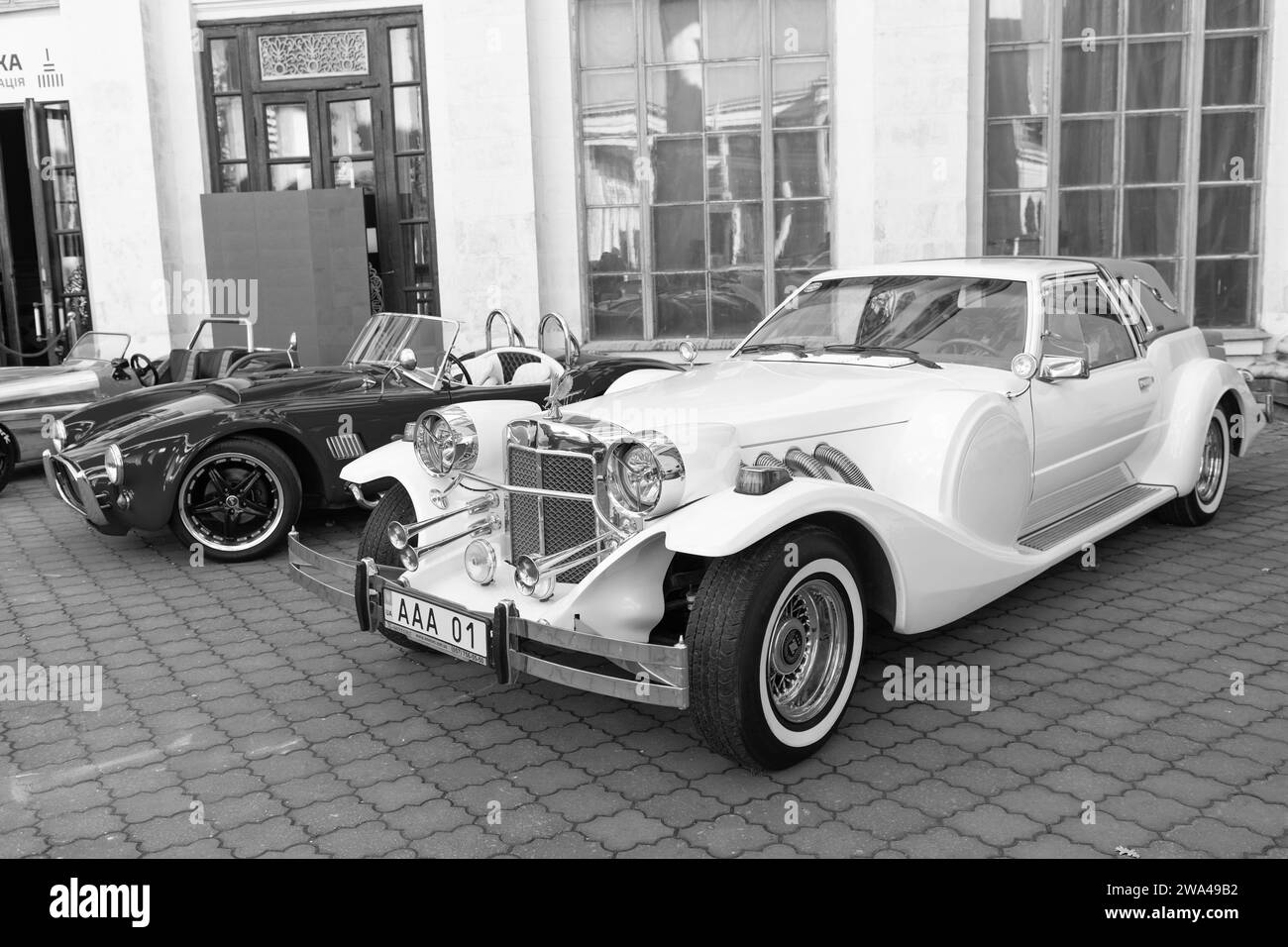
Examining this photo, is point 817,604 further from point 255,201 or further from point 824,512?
point 255,201

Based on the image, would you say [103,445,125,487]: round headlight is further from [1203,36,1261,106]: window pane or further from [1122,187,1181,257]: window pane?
[1203,36,1261,106]: window pane

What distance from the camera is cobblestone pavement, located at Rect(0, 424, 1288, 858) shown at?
10.6 ft

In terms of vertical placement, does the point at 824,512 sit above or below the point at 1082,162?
below

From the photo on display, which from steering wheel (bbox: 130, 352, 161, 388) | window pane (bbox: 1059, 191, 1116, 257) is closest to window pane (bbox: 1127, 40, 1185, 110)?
window pane (bbox: 1059, 191, 1116, 257)

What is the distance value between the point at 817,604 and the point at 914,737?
0.61 m

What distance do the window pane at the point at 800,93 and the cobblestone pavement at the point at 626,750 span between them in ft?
20.5

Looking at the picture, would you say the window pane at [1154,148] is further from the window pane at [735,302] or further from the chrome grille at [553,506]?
the chrome grille at [553,506]

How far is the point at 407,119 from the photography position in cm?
1126

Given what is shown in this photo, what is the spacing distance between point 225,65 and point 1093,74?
840 centimetres

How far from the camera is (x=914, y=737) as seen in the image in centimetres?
385

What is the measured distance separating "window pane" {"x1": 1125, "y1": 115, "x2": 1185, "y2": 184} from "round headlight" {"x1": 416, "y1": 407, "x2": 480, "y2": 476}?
807 centimetres

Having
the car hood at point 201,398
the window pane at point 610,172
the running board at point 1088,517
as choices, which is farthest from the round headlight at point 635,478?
the window pane at point 610,172

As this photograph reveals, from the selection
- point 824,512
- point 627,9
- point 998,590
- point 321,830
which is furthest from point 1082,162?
Answer: point 321,830

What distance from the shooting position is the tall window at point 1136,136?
9938mm
